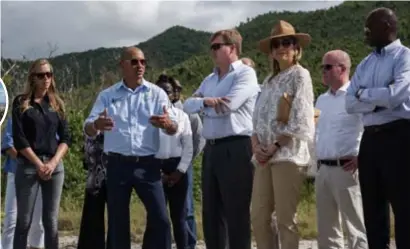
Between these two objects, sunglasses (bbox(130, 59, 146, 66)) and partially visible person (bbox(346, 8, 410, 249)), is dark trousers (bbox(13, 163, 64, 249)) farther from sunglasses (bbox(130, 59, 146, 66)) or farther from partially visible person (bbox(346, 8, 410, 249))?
partially visible person (bbox(346, 8, 410, 249))

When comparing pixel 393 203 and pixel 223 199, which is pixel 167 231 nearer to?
pixel 223 199

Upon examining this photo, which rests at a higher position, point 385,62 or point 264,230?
point 385,62

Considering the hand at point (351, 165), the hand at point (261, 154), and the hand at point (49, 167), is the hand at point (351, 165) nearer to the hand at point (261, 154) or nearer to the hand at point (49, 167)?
the hand at point (261, 154)

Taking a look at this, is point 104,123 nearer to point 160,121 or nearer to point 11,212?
point 160,121

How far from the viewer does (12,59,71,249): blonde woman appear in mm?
6664

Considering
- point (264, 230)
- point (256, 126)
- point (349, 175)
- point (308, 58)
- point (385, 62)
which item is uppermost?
point (308, 58)

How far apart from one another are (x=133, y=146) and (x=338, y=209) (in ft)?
6.18

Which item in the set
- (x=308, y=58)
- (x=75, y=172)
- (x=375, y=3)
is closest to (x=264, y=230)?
(x=75, y=172)

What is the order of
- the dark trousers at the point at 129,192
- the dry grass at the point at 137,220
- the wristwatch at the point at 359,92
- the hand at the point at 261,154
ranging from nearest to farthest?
the wristwatch at the point at 359,92 → the hand at the point at 261,154 → the dark trousers at the point at 129,192 → the dry grass at the point at 137,220

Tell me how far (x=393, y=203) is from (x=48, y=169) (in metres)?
2.95

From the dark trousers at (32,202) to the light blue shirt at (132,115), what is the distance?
73cm

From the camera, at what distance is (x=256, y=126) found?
6.18m

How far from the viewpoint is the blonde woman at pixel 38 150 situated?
666 cm

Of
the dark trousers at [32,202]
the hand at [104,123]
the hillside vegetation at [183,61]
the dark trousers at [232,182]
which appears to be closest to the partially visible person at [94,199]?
the dark trousers at [32,202]
